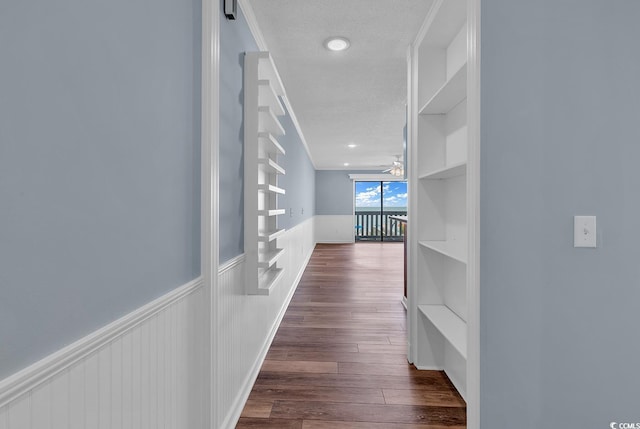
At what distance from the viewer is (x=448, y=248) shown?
2033 mm

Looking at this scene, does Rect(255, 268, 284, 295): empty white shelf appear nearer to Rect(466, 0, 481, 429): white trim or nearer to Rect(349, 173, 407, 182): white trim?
Rect(466, 0, 481, 429): white trim

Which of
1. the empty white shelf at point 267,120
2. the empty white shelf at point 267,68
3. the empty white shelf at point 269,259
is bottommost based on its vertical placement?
the empty white shelf at point 269,259

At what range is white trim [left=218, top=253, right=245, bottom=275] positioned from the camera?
1.60 metres

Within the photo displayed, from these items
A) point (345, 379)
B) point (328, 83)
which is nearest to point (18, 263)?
point (345, 379)

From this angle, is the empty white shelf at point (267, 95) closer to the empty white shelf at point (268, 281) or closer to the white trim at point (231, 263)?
the white trim at point (231, 263)

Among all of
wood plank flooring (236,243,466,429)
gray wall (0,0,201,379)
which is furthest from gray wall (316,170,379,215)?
gray wall (0,0,201,379)

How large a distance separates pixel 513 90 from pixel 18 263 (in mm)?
1641

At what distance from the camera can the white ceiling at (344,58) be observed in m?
Result: 1.99

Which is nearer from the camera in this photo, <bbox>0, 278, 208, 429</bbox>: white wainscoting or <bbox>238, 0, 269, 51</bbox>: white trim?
<bbox>0, 278, 208, 429</bbox>: white wainscoting

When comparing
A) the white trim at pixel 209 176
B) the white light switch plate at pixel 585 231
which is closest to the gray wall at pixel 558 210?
the white light switch plate at pixel 585 231

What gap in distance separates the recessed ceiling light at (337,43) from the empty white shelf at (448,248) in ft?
5.10

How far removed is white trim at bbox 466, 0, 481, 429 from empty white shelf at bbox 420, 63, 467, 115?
20 cm

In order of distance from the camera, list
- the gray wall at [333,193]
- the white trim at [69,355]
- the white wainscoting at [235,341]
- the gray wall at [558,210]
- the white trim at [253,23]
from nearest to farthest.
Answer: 1. the white trim at [69,355]
2. the gray wall at [558,210]
3. the white wainscoting at [235,341]
4. the white trim at [253,23]
5. the gray wall at [333,193]

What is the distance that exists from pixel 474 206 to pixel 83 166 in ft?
4.36
